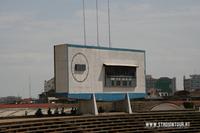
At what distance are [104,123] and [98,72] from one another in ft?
16.9

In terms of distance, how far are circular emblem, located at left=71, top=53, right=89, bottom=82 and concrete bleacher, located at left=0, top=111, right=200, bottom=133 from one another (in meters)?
3.51

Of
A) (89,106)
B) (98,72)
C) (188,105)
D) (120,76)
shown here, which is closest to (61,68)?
(98,72)

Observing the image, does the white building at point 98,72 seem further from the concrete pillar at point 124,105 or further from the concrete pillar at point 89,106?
the concrete pillar at point 89,106

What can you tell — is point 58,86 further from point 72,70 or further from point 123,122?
point 123,122

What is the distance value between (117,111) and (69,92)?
905 centimetres

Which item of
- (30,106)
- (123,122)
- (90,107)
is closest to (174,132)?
(123,122)

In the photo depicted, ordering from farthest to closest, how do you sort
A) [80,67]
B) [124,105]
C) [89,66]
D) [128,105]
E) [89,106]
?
[124,105] < [128,105] < [89,106] < [89,66] < [80,67]

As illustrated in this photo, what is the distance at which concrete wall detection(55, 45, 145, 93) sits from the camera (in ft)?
119

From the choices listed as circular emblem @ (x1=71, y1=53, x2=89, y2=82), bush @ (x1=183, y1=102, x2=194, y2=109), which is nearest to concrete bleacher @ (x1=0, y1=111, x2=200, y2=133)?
circular emblem @ (x1=71, y1=53, x2=89, y2=82)

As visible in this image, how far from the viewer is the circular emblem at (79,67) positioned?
120ft

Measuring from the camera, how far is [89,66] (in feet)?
125

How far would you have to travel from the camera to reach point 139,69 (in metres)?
43.5

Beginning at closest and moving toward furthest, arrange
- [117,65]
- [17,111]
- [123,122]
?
1. [123,122]
2. [117,65]
3. [17,111]

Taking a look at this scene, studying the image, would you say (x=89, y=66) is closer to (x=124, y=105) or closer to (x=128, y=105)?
(x=128, y=105)
